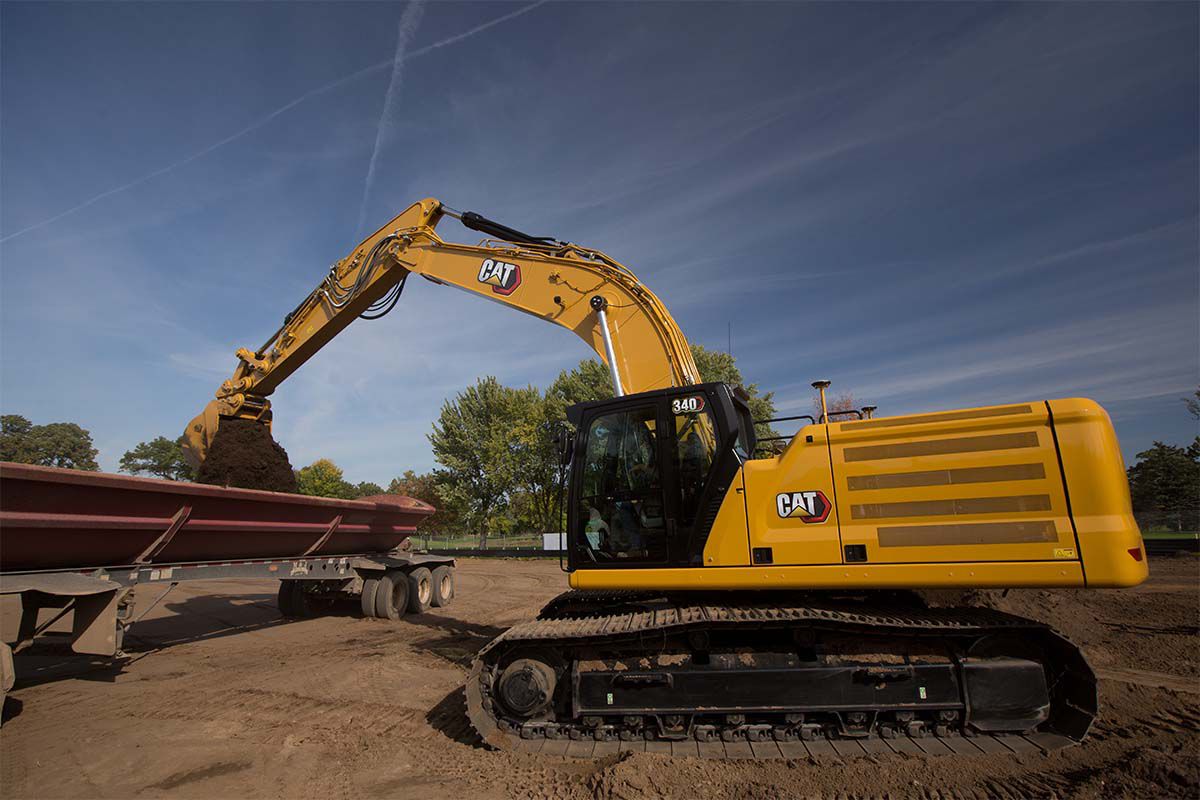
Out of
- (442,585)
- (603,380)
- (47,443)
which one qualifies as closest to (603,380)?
(603,380)

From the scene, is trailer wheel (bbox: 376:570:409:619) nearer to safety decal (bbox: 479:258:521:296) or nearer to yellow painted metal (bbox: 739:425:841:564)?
safety decal (bbox: 479:258:521:296)

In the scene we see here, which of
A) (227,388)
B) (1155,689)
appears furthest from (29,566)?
(1155,689)

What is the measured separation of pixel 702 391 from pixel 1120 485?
2914mm

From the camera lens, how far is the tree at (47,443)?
6606cm

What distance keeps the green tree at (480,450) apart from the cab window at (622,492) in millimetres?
31517

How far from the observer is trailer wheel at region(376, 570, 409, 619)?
1037 cm

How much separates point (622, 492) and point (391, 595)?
7.21 metres

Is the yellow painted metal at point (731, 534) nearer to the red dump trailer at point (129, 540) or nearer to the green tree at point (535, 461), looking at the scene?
the red dump trailer at point (129, 540)

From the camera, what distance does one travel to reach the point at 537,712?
188 inches

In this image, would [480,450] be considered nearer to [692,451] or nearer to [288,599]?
[288,599]

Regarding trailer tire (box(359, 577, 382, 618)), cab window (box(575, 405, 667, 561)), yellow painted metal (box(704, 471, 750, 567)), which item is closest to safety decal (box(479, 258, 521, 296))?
cab window (box(575, 405, 667, 561))

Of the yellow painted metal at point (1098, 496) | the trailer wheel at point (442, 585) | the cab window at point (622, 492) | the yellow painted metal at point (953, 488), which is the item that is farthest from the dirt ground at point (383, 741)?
the trailer wheel at point (442, 585)

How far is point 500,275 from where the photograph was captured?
797cm

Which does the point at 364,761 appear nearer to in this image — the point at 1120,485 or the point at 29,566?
the point at 29,566
